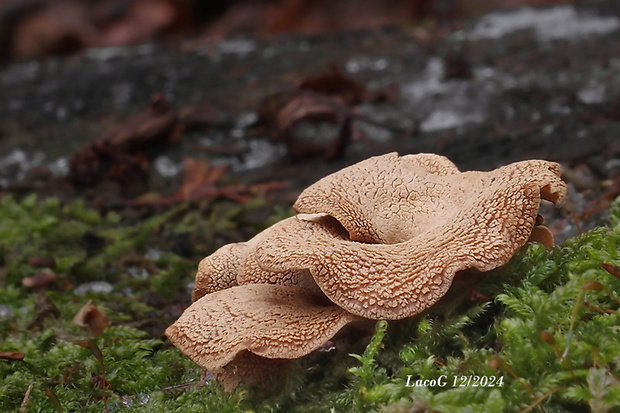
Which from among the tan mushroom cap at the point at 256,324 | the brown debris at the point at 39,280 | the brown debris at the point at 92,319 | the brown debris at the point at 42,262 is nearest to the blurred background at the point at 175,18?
the brown debris at the point at 42,262

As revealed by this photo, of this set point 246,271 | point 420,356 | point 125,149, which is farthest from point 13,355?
point 125,149

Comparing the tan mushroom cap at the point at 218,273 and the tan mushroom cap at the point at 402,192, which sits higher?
the tan mushroom cap at the point at 402,192

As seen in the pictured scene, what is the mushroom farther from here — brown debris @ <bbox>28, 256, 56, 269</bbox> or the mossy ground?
brown debris @ <bbox>28, 256, 56, 269</bbox>

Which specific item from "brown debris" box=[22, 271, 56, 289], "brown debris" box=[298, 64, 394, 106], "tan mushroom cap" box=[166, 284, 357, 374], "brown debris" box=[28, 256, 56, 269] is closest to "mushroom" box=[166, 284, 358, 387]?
"tan mushroom cap" box=[166, 284, 357, 374]

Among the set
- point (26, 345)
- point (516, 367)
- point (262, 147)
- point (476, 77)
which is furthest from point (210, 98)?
point (516, 367)

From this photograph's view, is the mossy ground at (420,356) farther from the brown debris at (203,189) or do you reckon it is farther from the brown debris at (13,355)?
the brown debris at (203,189)

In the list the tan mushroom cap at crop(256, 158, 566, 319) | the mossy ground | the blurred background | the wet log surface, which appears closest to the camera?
the mossy ground

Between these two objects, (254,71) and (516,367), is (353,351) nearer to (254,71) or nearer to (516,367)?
(516,367)
